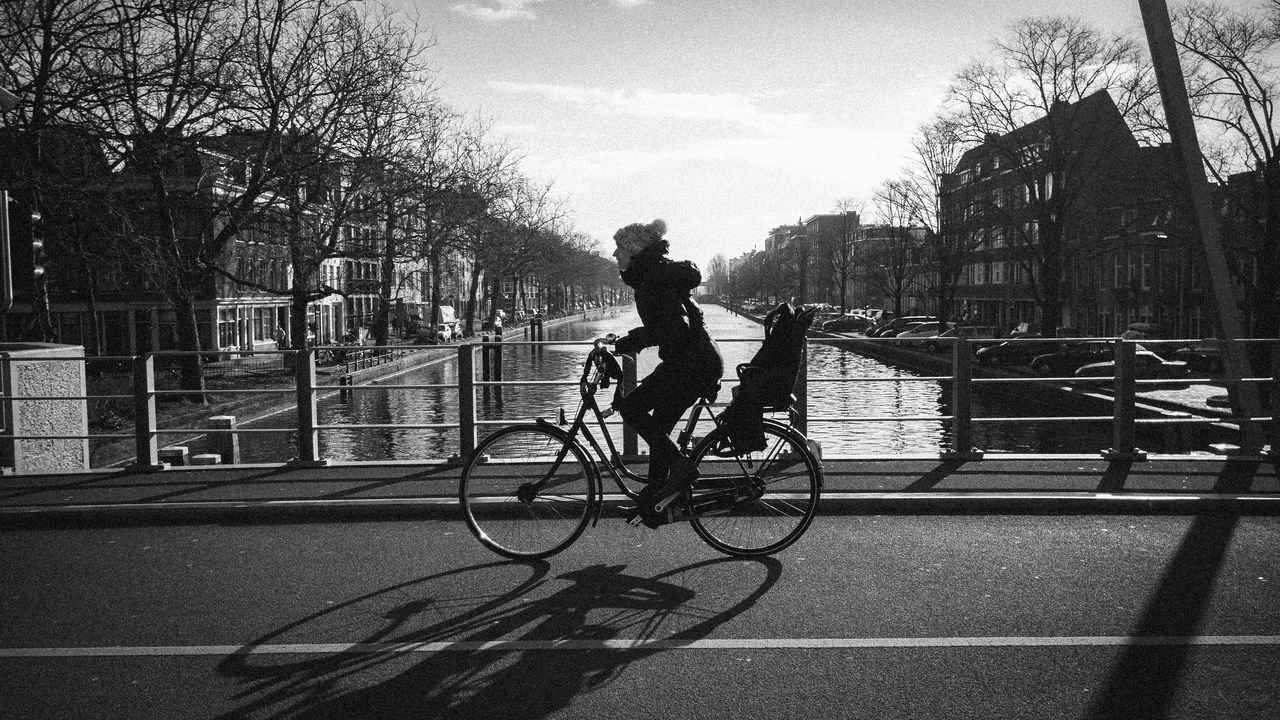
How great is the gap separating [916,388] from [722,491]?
30.9 m

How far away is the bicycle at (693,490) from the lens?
18.6 feet

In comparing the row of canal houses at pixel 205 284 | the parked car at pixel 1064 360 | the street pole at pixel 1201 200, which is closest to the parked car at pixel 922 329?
the parked car at pixel 1064 360

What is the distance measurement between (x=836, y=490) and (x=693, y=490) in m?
1.97

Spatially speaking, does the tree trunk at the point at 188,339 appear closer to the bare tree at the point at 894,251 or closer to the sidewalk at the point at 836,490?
the sidewalk at the point at 836,490

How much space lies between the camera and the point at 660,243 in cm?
571

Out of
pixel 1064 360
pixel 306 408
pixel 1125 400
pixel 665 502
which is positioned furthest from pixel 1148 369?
pixel 665 502

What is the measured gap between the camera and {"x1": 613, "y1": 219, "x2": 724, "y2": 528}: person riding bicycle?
5.59 meters

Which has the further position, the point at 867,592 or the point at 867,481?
the point at 867,481

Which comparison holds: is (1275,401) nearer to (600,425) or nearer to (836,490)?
(836,490)

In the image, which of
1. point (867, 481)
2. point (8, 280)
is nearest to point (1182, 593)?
point (867, 481)

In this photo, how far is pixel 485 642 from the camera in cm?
443

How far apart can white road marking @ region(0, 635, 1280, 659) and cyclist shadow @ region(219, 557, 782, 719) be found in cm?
2

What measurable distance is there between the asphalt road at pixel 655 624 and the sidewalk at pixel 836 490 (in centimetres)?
31

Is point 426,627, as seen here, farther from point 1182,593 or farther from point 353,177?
point 353,177
